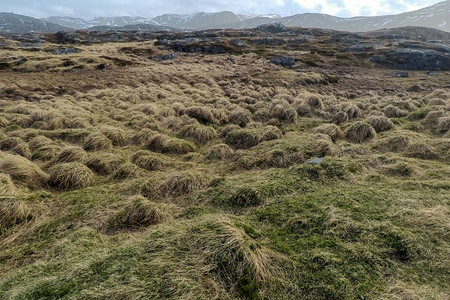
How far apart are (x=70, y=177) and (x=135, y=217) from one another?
2983mm

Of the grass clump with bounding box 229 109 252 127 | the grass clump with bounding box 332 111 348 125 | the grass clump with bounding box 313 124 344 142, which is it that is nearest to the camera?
the grass clump with bounding box 313 124 344 142

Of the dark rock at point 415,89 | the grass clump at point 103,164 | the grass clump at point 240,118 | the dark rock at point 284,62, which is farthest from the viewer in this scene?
the dark rock at point 284,62

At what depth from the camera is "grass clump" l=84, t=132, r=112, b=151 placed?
33.2 feet

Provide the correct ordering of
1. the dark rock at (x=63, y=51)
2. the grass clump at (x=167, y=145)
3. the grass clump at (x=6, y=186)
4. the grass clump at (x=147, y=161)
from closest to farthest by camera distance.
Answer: the grass clump at (x=6, y=186)
the grass clump at (x=147, y=161)
the grass clump at (x=167, y=145)
the dark rock at (x=63, y=51)

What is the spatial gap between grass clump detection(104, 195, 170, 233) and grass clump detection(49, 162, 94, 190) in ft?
7.44

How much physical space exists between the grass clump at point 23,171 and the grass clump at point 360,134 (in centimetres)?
1159

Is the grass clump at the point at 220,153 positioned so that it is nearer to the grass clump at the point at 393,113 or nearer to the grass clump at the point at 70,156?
the grass clump at the point at 70,156

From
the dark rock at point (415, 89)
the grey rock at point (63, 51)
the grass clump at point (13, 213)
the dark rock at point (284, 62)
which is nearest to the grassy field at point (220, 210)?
the grass clump at point (13, 213)

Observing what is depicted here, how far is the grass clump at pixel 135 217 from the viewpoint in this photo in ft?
18.5

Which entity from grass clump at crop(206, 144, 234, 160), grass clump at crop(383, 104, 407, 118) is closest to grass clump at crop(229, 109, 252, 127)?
grass clump at crop(206, 144, 234, 160)

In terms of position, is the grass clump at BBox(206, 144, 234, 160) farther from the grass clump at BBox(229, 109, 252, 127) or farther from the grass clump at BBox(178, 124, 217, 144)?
the grass clump at BBox(229, 109, 252, 127)

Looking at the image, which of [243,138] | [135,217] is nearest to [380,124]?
[243,138]

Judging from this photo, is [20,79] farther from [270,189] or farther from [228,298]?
[228,298]

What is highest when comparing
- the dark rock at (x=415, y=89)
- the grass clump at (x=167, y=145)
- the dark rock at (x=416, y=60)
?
the dark rock at (x=416, y=60)
